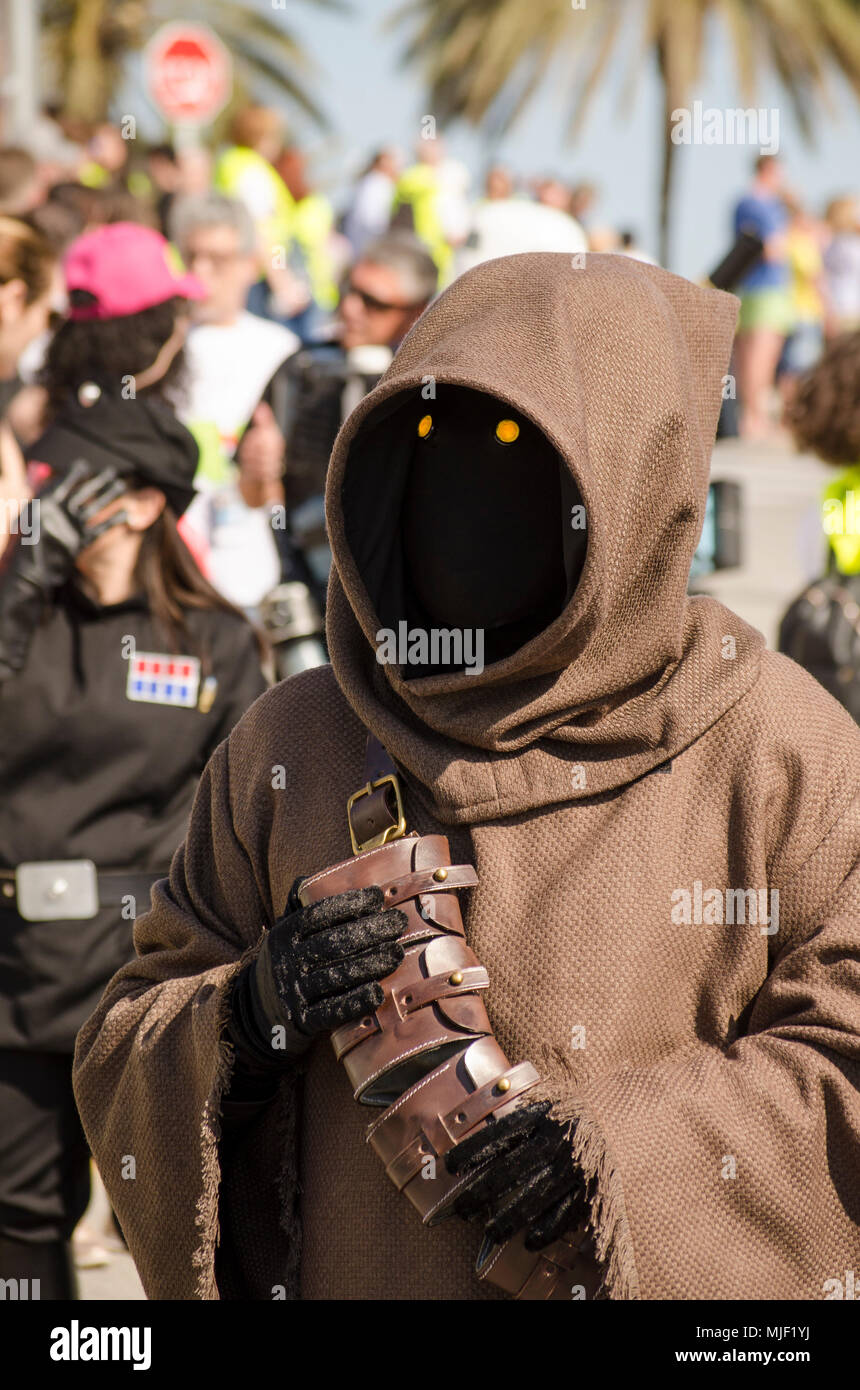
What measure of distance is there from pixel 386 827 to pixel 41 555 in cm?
150

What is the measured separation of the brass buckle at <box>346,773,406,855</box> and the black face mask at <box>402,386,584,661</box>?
0.58ft

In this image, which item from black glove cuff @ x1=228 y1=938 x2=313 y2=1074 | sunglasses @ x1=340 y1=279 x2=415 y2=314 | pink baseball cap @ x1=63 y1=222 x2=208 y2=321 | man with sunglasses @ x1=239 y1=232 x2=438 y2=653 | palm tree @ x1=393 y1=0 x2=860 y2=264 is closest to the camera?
black glove cuff @ x1=228 y1=938 x2=313 y2=1074

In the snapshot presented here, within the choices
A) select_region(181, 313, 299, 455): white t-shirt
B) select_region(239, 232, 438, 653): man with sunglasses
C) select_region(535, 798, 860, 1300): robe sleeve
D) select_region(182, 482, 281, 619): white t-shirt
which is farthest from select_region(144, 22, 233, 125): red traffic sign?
select_region(535, 798, 860, 1300): robe sleeve

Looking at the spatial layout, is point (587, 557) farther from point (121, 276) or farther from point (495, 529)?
point (121, 276)

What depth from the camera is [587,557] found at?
5.82 ft

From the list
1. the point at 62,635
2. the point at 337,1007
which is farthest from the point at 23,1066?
the point at 337,1007

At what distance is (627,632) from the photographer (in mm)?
1841

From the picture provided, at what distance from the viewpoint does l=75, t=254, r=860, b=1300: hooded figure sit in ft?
5.82

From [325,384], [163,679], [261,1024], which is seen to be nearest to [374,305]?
[325,384]

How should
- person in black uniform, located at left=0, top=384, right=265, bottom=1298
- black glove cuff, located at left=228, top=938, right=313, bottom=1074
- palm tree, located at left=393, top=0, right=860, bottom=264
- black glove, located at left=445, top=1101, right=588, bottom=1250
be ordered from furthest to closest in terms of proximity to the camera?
palm tree, located at left=393, top=0, right=860, bottom=264
person in black uniform, located at left=0, top=384, right=265, bottom=1298
black glove cuff, located at left=228, top=938, right=313, bottom=1074
black glove, located at left=445, top=1101, right=588, bottom=1250

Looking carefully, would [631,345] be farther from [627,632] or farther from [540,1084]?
[540,1084]

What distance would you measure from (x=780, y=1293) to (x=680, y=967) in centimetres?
35

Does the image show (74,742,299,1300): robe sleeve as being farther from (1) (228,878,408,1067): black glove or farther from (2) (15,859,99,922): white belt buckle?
(2) (15,859,99,922): white belt buckle

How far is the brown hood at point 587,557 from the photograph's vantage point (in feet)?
5.90
